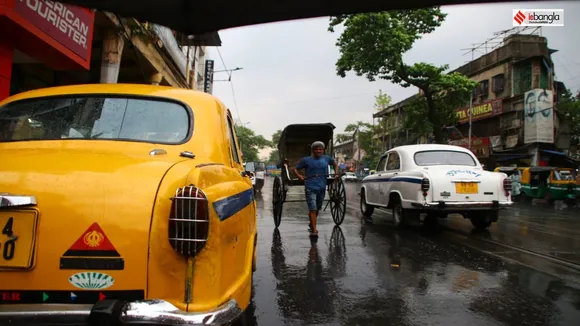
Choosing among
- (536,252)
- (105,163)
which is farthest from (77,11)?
(536,252)

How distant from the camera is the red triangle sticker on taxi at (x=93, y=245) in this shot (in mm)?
1877

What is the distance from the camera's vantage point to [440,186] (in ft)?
23.8

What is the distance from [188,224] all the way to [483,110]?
34.3m

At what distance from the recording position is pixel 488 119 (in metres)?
32.2

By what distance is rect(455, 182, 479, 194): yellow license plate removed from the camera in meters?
7.33

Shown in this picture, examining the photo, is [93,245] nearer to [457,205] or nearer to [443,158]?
[457,205]

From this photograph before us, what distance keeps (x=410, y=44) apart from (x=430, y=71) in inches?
78.4

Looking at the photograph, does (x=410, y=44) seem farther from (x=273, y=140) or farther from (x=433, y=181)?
(x=273, y=140)

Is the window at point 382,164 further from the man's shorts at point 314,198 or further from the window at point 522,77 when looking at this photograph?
the window at point 522,77

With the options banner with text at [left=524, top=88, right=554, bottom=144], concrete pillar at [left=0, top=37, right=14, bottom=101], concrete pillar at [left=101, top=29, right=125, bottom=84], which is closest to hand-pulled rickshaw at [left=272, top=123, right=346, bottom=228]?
concrete pillar at [left=101, top=29, right=125, bottom=84]

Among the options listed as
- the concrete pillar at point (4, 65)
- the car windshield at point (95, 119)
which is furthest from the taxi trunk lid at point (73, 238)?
the concrete pillar at point (4, 65)

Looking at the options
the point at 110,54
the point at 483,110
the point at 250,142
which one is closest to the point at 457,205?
the point at 110,54

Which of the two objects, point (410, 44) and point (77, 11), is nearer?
point (77, 11)

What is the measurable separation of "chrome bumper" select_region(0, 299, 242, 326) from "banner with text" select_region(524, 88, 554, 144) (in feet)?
98.3
